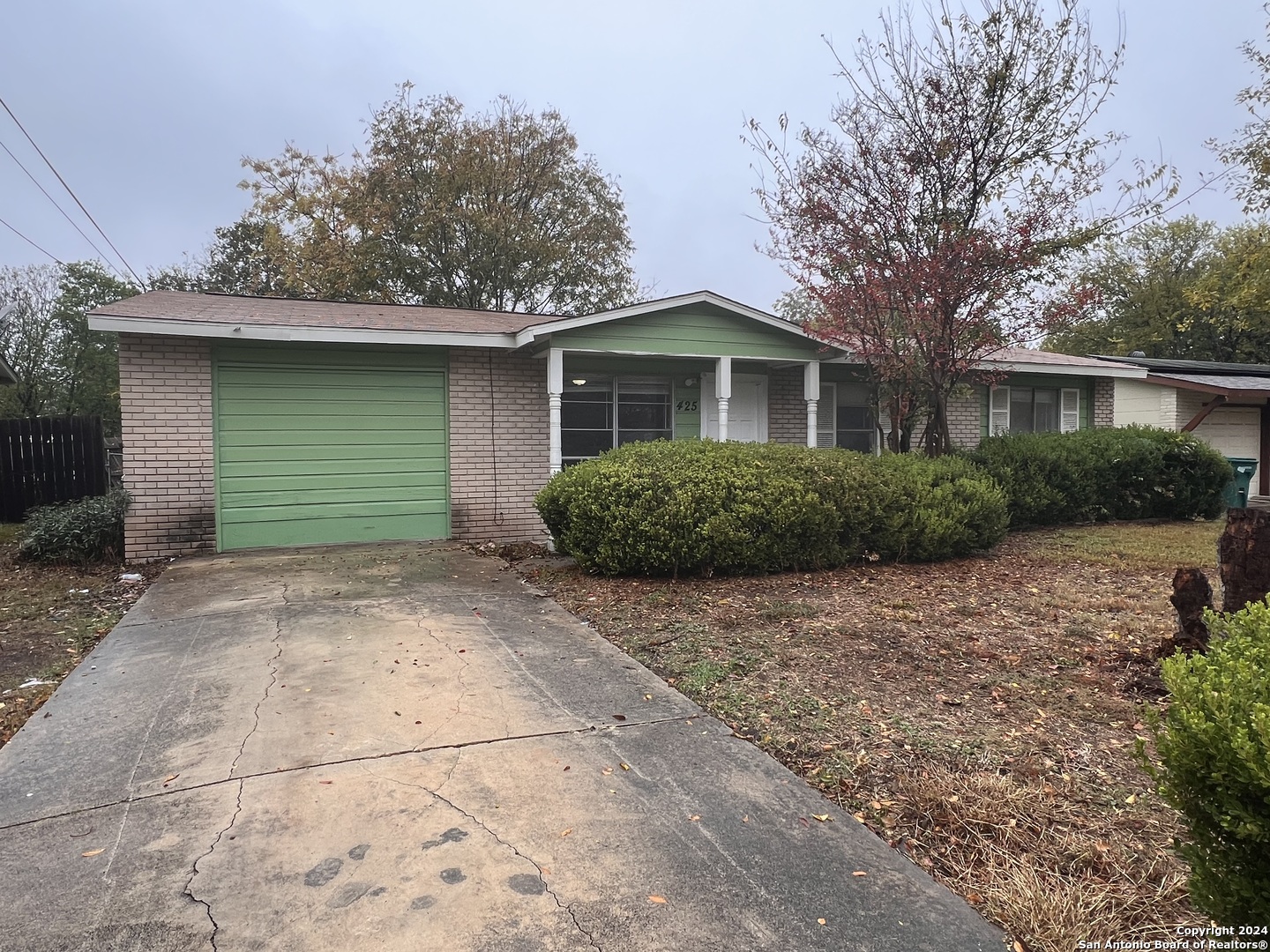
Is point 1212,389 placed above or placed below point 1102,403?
above

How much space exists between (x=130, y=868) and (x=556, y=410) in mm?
7225

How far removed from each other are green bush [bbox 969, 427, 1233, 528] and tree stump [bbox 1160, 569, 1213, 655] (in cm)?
565

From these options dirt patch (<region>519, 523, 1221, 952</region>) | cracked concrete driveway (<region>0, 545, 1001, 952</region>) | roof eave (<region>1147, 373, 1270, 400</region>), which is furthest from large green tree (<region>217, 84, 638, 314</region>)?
cracked concrete driveway (<region>0, 545, 1001, 952</region>)

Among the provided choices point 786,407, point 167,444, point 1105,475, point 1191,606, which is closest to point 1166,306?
point 1105,475

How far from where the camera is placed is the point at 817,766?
10.2 ft

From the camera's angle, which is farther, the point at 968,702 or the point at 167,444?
the point at 167,444

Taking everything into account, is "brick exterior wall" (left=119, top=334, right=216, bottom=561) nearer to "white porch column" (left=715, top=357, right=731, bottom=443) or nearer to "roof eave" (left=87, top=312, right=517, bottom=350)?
"roof eave" (left=87, top=312, right=517, bottom=350)

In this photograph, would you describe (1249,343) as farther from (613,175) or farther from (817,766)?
(817,766)

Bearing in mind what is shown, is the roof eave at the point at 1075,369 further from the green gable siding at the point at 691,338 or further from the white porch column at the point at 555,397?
the white porch column at the point at 555,397

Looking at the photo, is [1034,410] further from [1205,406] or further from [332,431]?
[332,431]

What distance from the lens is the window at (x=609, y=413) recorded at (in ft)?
35.3

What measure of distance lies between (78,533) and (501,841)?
795 centimetres

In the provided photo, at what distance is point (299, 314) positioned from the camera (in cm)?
904

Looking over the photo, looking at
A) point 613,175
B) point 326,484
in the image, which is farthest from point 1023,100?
point 613,175
